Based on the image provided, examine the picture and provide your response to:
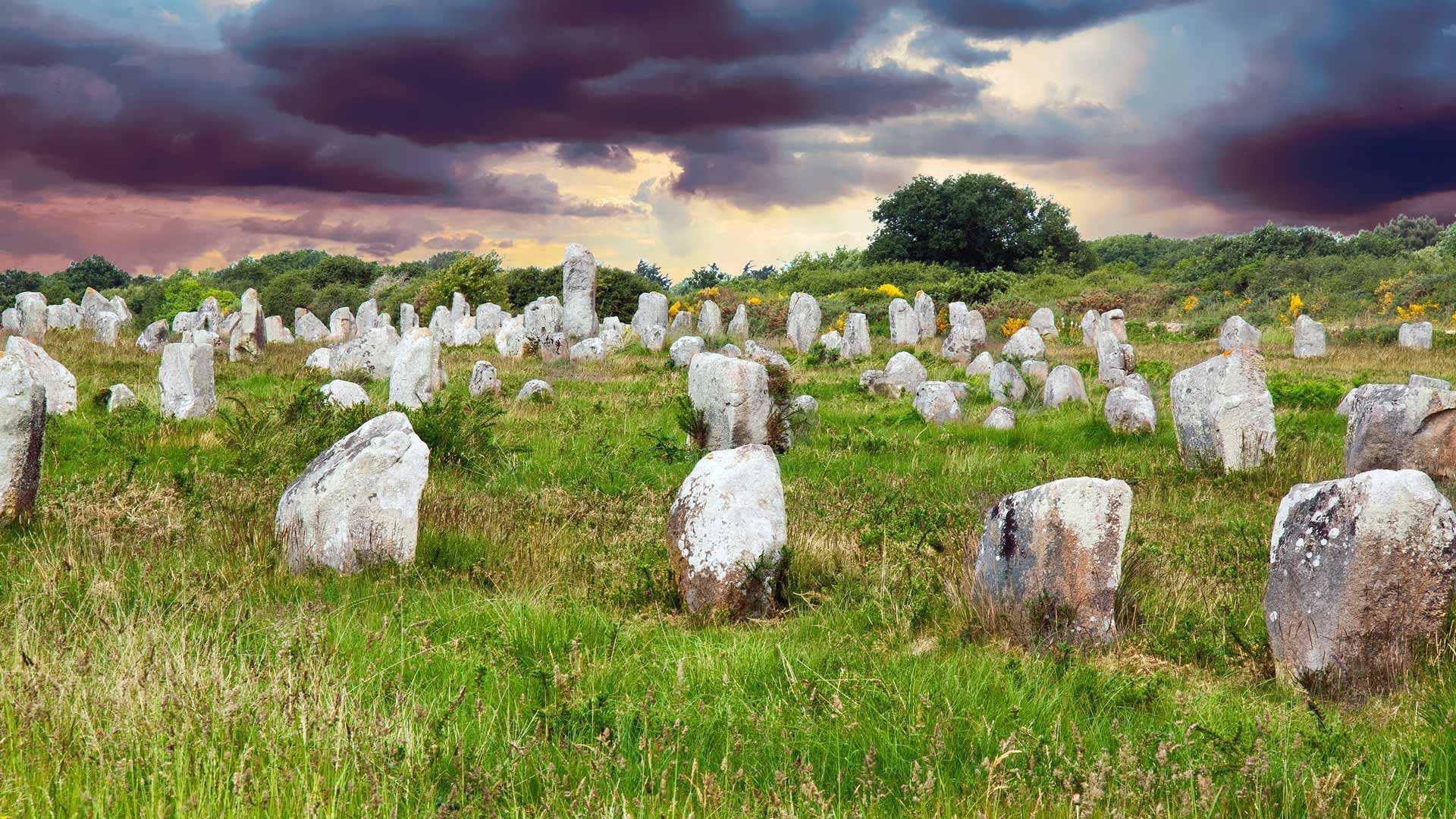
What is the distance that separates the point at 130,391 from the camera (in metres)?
14.3

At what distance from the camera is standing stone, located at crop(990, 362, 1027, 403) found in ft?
55.7

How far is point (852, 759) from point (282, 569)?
4.16 m

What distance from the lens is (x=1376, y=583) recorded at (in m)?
4.63

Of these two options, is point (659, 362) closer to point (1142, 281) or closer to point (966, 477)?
point (966, 477)

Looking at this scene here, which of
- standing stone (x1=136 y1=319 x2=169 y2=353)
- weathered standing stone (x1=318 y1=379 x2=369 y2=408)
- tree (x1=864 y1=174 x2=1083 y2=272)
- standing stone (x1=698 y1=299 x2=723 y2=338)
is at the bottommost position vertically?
weathered standing stone (x1=318 y1=379 x2=369 y2=408)

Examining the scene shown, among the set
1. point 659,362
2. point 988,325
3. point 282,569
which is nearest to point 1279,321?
point 988,325

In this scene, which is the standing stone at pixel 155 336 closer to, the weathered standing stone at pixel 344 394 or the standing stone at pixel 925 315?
the weathered standing stone at pixel 344 394

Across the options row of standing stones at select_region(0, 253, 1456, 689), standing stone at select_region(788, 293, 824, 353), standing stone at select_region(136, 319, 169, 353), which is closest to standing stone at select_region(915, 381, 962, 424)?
row of standing stones at select_region(0, 253, 1456, 689)

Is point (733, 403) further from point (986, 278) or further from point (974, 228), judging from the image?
point (974, 228)

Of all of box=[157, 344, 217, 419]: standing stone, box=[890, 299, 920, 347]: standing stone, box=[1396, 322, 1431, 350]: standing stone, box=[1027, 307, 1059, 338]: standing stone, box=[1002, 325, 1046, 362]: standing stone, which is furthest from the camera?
box=[1027, 307, 1059, 338]: standing stone

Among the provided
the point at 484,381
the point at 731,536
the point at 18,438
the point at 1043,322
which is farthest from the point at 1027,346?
the point at 18,438

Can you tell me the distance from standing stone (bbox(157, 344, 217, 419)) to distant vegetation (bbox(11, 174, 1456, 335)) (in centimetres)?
2420

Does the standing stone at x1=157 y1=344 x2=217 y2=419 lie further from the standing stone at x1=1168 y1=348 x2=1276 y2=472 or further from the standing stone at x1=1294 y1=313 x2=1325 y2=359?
the standing stone at x1=1294 y1=313 x2=1325 y2=359

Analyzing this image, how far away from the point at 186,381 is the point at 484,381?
4793 mm
